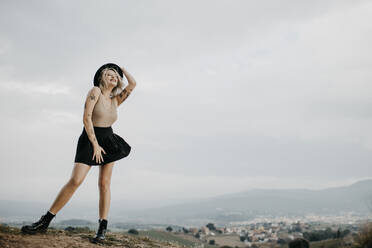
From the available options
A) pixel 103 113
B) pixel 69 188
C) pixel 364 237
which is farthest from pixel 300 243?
pixel 69 188

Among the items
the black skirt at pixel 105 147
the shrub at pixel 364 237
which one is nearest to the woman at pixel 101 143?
the black skirt at pixel 105 147

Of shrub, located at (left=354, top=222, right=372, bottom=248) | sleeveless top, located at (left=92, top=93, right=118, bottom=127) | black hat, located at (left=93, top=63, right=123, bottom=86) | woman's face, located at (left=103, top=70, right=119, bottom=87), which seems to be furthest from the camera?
shrub, located at (left=354, top=222, right=372, bottom=248)

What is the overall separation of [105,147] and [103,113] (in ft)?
1.93

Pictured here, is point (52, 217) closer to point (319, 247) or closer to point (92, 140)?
point (92, 140)

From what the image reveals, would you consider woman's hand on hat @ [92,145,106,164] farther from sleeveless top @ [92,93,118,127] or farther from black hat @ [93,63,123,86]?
black hat @ [93,63,123,86]

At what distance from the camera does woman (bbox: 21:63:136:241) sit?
4.89m

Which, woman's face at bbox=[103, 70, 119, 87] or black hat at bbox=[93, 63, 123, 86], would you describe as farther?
black hat at bbox=[93, 63, 123, 86]

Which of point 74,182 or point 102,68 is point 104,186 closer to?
Answer: point 74,182

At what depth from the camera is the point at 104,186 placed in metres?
5.39

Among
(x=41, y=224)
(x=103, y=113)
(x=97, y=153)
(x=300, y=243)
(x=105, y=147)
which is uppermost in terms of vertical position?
(x=103, y=113)

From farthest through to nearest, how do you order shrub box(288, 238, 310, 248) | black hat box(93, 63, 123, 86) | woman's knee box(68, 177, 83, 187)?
shrub box(288, 238, 310, 248), black hat box(93, 63, 123, 86), woman's knee box(68, 177, 83, 187)

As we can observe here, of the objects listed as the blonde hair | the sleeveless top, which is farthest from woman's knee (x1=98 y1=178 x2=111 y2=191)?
the blonde hair

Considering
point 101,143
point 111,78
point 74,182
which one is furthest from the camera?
point 111,78

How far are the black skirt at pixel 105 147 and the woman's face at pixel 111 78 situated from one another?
0.80 m
